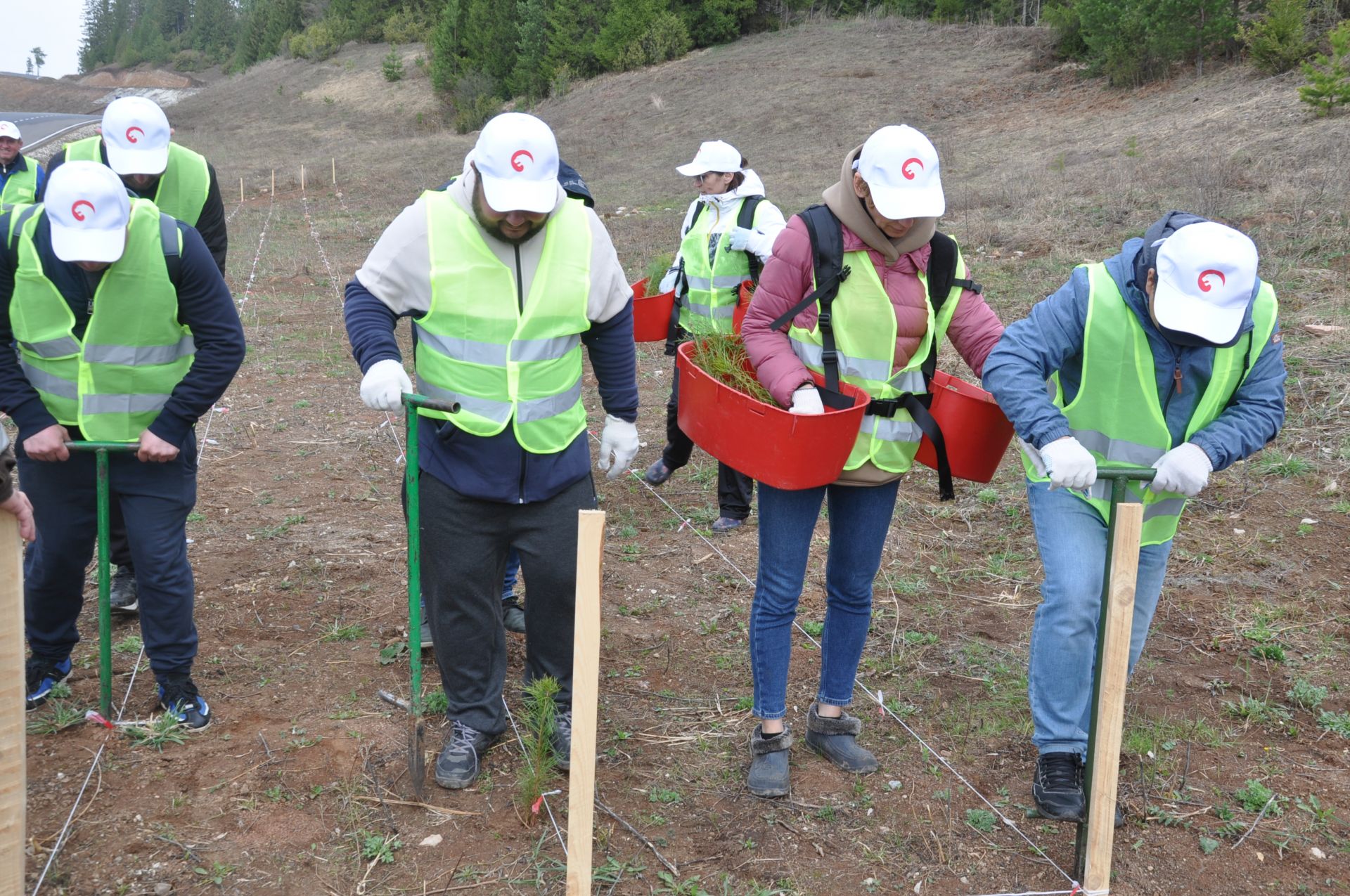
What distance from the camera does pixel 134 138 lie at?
4375mm

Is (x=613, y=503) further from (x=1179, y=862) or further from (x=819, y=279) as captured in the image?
(x=1179, y=862)

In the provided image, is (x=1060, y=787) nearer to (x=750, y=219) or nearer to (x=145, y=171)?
(x=750, y=219)

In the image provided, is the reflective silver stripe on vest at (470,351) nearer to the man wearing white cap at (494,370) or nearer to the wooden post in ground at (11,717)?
the man wearing white cap at (494,370)

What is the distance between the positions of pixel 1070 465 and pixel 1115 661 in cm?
49

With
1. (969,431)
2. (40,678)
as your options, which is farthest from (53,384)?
(969,431)

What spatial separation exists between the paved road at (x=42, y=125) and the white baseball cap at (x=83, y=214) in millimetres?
31634

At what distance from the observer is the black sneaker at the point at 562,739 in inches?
134

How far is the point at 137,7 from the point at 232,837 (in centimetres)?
13490

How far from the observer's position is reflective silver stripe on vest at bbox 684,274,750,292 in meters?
5.61

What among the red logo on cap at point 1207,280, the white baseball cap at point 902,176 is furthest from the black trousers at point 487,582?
the red logo on cap at point 1207,280

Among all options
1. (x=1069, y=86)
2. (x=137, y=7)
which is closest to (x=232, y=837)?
(x=1069, y=86)

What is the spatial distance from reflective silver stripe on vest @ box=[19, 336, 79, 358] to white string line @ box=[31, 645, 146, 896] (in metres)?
1.10

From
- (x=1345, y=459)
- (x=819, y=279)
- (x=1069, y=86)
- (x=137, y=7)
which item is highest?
(x=137, y=7)

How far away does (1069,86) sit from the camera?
25453 mm
